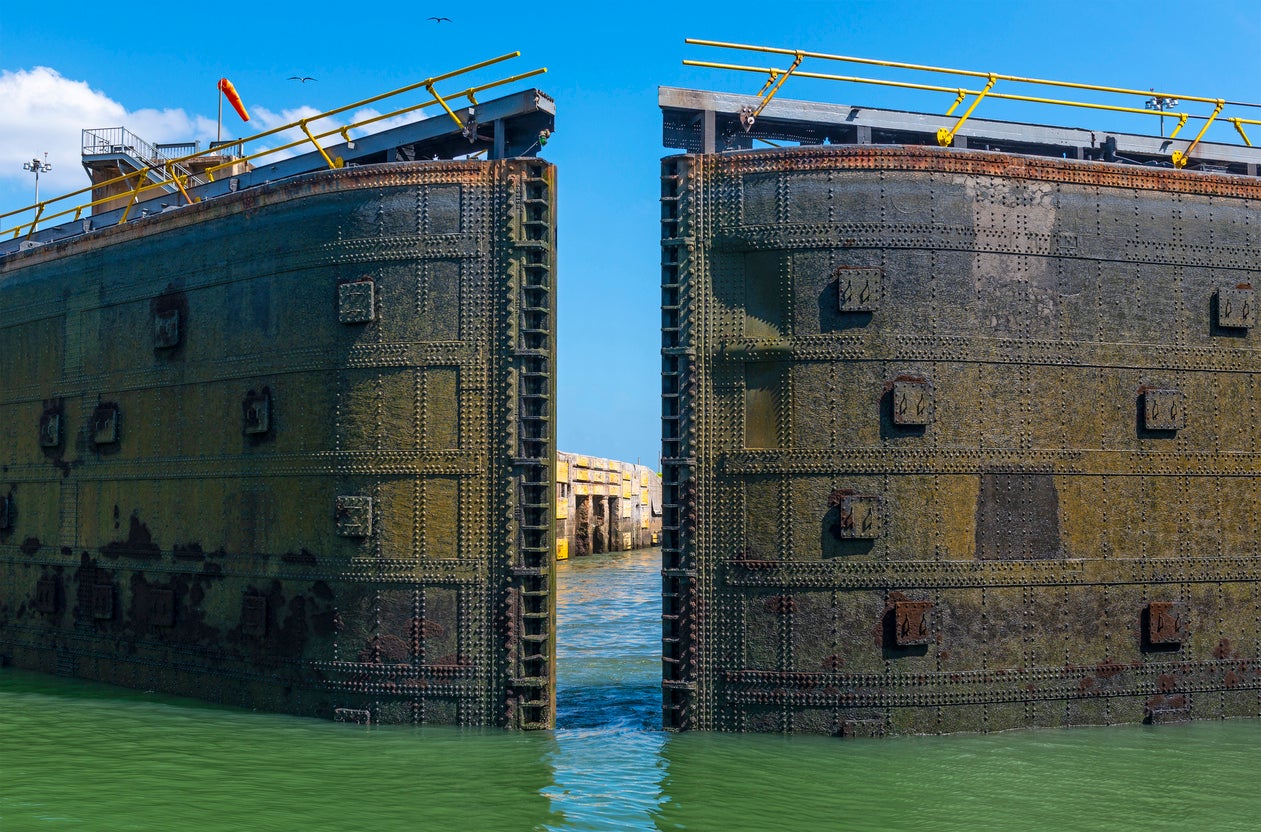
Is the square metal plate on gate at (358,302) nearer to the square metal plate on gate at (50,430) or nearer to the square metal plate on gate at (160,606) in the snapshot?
the square metal plate on gate at (160,606)

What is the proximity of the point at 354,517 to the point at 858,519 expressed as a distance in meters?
6.92

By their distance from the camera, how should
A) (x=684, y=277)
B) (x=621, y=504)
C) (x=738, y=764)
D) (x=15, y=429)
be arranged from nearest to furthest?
1. (x=738, y=764)
2. (x=684, y=277)
3. (x=15, y=429)
4. (x=621, y=504)

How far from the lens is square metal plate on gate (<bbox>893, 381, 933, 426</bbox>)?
15008 mm

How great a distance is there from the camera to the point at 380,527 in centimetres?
1590

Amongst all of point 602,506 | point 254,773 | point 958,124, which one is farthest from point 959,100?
point 602,506

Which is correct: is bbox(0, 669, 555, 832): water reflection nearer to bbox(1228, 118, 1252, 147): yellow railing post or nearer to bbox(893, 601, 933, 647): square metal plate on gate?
bbox(893, 601, 933, 647): square metal plate on gate

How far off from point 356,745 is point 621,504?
53445 mm

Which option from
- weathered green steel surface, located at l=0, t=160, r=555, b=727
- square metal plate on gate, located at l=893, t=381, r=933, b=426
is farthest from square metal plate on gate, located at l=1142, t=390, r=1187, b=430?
weathered green steel surface, located at l=0, t=160, r=555, b=727

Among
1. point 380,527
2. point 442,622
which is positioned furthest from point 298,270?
point 442,622

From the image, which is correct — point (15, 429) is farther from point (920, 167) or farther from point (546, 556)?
point (920, 167)

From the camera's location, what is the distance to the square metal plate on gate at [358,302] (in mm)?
16109

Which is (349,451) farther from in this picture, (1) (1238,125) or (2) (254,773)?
(1) (1238,125)

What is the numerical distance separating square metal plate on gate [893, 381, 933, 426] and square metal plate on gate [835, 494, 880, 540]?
3.80 feet

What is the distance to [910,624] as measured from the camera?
14828 millimetres
